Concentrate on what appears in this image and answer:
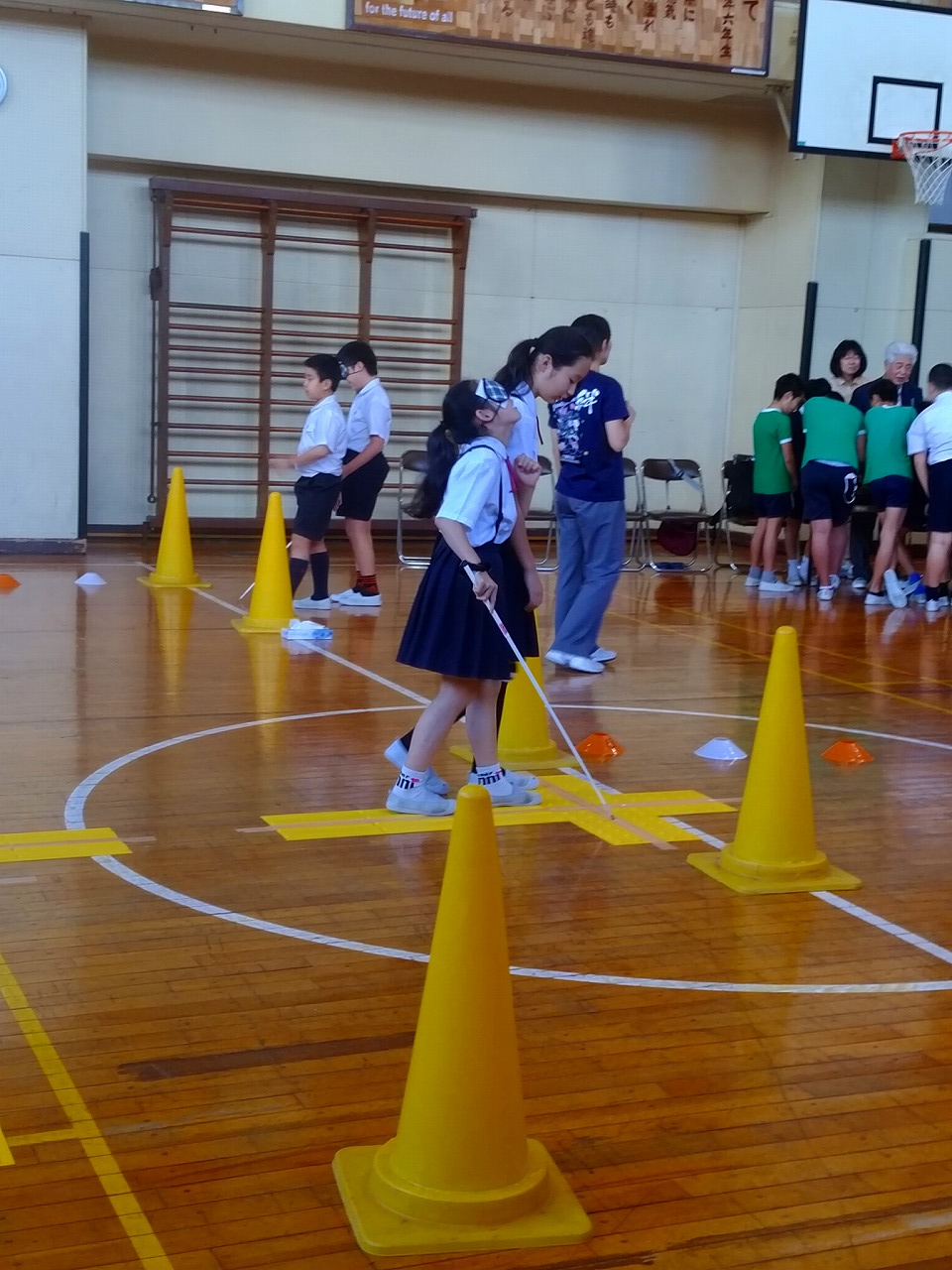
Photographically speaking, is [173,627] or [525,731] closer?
[525,731]

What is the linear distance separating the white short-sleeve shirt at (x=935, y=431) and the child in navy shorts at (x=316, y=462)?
4029 mm

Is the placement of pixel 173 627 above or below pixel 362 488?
below

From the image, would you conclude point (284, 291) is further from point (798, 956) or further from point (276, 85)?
point (798, 956)

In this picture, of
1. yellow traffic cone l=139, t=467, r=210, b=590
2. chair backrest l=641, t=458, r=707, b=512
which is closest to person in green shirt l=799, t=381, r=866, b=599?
chair backrest l=641, t=458, r=707, b=512

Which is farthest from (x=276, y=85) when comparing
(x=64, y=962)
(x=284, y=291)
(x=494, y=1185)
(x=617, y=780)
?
(x=494, y=1185)

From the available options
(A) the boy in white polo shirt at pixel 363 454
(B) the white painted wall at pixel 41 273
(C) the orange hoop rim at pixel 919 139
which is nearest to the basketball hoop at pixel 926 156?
(C) the orange hoop rim at pixel 919 139

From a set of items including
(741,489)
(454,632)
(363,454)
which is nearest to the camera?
(454,632)

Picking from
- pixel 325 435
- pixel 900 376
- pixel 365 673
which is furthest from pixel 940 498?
pixel 365 673

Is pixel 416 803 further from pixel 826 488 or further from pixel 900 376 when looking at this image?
pixel 900 376

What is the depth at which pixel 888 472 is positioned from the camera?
10.3 metres

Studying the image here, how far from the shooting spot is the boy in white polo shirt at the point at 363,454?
8.51 m

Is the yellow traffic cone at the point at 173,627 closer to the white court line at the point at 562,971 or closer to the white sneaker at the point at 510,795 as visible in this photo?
the white sneaker at the point at 510,795

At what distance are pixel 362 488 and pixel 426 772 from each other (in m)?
4.37

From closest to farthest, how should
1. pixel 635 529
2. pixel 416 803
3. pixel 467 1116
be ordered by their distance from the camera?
pixel 467 1116 < pixel 416 803 < pixel 635 529
